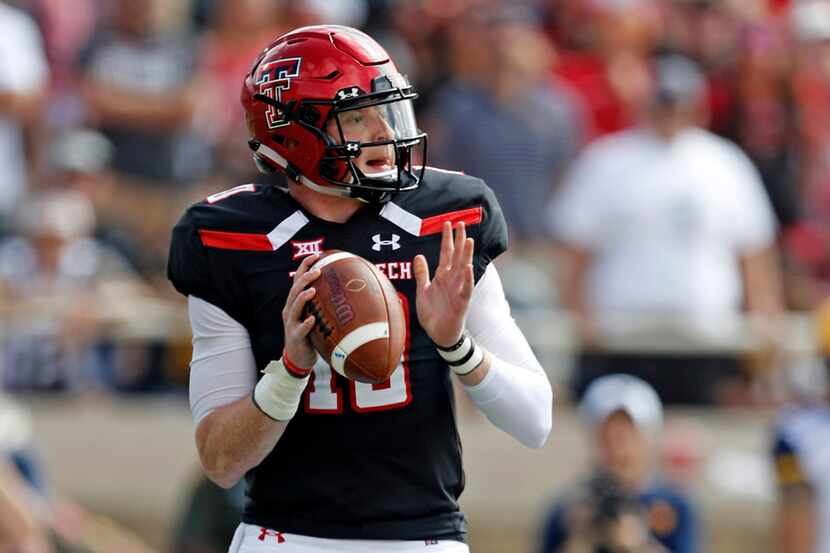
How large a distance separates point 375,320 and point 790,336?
17.0 ft

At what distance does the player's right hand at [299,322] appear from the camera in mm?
3059

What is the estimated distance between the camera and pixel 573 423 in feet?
26.0

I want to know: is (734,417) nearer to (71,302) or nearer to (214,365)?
(71,302)

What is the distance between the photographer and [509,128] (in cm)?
834

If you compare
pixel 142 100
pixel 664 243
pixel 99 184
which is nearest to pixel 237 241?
pixel 664 243

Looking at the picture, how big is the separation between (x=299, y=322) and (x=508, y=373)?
490 millimetres

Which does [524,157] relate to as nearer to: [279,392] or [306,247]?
[306,247]

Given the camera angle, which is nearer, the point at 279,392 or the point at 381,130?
the point at 279,392

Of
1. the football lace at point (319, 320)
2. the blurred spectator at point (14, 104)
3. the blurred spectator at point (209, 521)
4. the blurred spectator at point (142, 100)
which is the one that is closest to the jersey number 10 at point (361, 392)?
the football lace at point (319, 320)

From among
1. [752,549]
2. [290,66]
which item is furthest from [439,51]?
[290,66]

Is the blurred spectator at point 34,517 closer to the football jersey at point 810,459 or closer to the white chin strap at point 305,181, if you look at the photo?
the white chin strap at point 305,181

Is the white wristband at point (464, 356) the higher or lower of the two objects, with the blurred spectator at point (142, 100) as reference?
higher

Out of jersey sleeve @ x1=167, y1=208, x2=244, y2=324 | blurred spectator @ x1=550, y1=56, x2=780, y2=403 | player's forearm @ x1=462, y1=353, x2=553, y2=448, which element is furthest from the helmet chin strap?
blurred spectator @ x1=550, y1=56, x2=780, y2=403

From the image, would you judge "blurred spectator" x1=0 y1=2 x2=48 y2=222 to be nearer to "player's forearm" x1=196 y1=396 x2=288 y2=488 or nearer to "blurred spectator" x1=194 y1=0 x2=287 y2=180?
"blurred spectator" x1=194 y1=0 x2=287 y2=180
